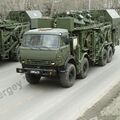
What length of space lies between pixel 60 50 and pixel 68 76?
1023 millimetres

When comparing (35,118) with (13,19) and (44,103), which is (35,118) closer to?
(44,103)

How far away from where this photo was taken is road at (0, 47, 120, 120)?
9.46 m

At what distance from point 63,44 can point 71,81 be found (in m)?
1.41

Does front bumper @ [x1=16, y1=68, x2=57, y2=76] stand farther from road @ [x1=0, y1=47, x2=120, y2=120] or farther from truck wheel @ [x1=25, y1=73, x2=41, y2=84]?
road @ [x1=0, y1=47, x2=120, y2=120]

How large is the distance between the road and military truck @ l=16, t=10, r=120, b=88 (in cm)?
44

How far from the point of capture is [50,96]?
36.6ft

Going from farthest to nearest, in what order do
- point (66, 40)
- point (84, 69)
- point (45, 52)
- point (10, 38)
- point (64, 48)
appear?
point (10, 38) < point (84, 69) < point (66, 40) < point (64, 48) < point (45, 52)

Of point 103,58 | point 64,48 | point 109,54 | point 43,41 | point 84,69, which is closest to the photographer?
point 43,41

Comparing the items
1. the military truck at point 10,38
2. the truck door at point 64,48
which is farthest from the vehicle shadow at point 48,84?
the military truck at point 10,38

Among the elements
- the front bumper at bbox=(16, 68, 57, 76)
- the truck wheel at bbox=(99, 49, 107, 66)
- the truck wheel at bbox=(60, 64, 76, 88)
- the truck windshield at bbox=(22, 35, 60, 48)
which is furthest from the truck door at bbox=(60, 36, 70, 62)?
the truck wheel at bbox=(99, 49, 107, 66)

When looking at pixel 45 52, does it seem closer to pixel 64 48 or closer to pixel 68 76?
pixel 64 48

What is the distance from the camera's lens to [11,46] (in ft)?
57.3

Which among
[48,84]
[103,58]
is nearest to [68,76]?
[48,84]

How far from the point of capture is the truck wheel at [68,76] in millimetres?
11797
